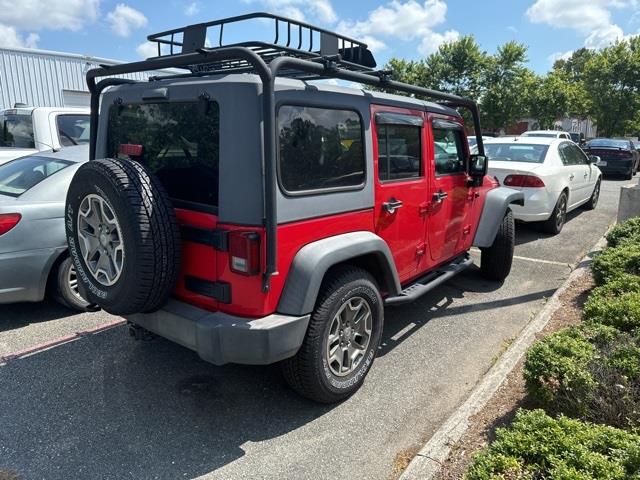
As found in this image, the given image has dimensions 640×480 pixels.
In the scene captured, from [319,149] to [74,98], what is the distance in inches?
667

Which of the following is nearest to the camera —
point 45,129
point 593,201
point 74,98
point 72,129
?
point 45,129

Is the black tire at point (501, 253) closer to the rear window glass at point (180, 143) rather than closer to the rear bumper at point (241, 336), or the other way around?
the rear bumper at point (241, 336)

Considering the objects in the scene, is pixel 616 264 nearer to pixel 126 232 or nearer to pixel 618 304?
pixel 618 304

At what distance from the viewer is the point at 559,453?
2.12m

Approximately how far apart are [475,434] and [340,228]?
1441mm

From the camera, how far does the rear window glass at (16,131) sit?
7.20 meters

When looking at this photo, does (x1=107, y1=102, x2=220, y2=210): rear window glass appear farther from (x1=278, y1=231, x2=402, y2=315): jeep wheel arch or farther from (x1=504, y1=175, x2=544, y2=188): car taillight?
(x1=504, y1=175, x2=544, y2=188): car taillight

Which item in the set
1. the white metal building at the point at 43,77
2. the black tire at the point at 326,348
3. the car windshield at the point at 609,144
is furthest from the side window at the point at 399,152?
the car windshield at the point at 609,144

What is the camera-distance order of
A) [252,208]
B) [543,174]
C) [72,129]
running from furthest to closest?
1. [543,174]
2. [72,129]
3. [252,208]

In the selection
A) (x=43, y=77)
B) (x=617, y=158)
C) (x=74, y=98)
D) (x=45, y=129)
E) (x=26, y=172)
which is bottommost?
(x=26, y=172)

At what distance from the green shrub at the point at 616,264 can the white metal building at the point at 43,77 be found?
45.2ft

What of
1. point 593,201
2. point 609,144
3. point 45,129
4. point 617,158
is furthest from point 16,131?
point 609,144

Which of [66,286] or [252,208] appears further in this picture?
[66,286]

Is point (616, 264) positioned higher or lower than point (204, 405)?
higher
